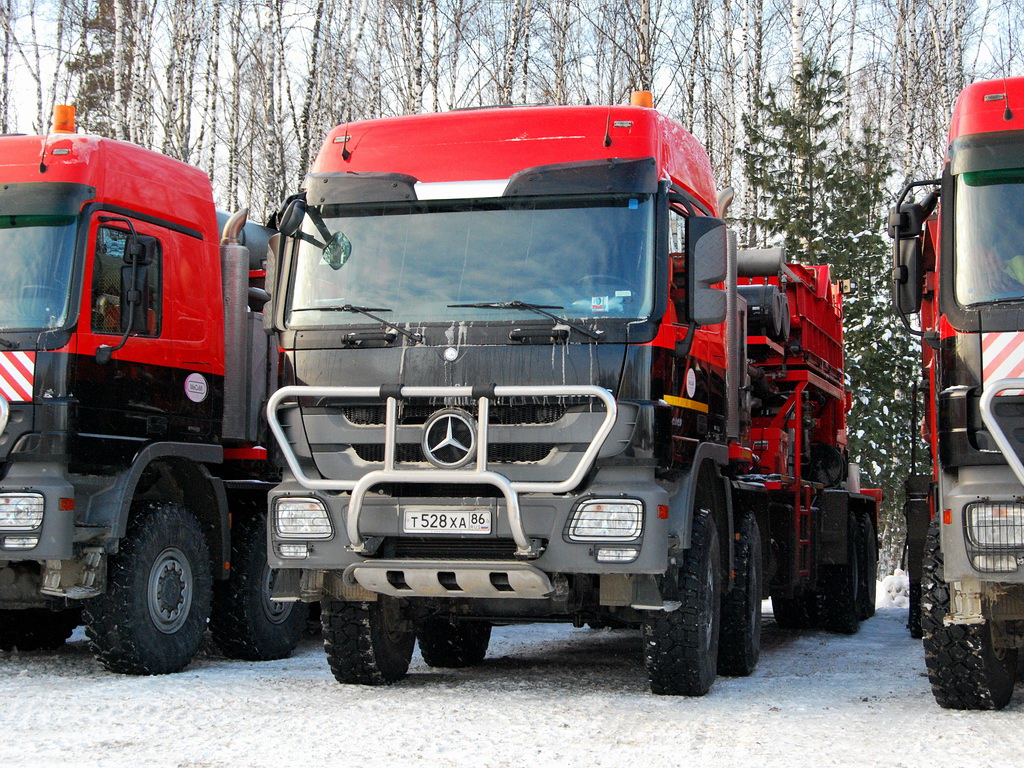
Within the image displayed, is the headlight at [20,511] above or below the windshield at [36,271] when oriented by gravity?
below

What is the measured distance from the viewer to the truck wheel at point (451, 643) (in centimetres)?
877

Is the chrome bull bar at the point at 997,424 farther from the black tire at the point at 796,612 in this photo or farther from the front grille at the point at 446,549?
the black tire at the point at 796,612

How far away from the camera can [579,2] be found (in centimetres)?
2895

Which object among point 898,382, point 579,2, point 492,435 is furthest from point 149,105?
point 492,435

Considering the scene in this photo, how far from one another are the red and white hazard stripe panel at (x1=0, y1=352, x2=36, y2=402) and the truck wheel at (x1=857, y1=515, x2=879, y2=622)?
8.45 m

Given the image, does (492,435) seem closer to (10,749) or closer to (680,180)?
(680,180)

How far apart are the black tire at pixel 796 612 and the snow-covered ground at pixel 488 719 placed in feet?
11.0

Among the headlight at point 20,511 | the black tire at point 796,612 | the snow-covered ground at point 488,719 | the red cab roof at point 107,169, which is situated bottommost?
Result: the black tire at point 796,612

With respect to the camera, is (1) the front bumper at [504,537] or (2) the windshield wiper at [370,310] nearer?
(1) the front bumper at [504,537]

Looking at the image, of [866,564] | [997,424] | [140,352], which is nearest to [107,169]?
[140,352]

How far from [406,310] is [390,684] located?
7.81 ft

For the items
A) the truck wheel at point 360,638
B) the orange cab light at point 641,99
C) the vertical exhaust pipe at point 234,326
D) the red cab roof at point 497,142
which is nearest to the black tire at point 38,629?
the vertical exhaust pipe at point 234,326

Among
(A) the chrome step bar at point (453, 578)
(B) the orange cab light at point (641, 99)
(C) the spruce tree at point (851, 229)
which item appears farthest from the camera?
(C) the spruce tree at point (851, 229)

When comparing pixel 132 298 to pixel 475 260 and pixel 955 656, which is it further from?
pixel 955 656
